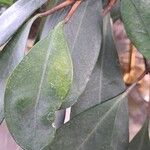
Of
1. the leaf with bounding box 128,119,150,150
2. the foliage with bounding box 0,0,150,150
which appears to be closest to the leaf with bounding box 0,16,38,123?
the foliage with bounding box 0,0,150,150

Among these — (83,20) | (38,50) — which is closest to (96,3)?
(83,20)

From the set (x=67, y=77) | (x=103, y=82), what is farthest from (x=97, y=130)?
(x=67, y=77)

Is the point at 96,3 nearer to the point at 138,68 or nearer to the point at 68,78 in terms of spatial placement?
the point at 68,78

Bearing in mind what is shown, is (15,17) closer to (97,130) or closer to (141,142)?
(97,130)

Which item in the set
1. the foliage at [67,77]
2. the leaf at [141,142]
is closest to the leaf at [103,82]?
the foliage at [67,77]

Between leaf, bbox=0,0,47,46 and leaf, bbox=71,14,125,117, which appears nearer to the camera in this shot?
leaf, bbox=0,0,47,46

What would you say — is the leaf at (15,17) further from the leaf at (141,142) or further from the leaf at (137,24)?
the leaf at (141,142)

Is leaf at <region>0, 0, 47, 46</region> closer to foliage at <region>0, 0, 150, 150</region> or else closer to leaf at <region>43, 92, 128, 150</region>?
foliage at <region>0, 0, 150, 150</region>
